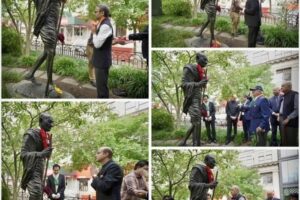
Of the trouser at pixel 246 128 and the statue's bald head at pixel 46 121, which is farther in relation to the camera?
the trouser at pixel 246 128

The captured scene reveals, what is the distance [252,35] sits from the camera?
518 cm

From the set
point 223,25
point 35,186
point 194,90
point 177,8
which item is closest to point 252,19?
point 223,25

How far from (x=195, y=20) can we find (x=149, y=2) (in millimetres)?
346

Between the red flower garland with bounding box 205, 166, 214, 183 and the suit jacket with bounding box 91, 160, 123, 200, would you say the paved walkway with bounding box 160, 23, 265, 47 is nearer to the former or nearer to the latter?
the red flower garland with bounding box 205, 166, 214, 183

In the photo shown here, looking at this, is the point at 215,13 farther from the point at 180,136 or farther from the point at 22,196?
the point at 22,196

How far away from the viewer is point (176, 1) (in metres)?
5.19

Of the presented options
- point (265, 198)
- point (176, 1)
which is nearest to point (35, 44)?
point (176, 1)

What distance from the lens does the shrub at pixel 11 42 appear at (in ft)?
16.8

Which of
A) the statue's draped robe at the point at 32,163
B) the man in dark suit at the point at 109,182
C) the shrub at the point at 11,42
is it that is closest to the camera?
the man in dark suit at the point at 109,182

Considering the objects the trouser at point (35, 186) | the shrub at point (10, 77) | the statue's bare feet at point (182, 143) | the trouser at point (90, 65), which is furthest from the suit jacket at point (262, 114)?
A: the shrub at point (10, 77)

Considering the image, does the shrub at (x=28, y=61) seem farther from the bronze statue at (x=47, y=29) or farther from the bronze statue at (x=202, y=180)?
the bronze statue at (x=202, y=180)

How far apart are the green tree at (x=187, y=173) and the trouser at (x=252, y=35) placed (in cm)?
77

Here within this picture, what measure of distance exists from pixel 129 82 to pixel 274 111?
1026 mm

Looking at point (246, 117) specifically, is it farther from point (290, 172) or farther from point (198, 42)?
point (198, 42)
